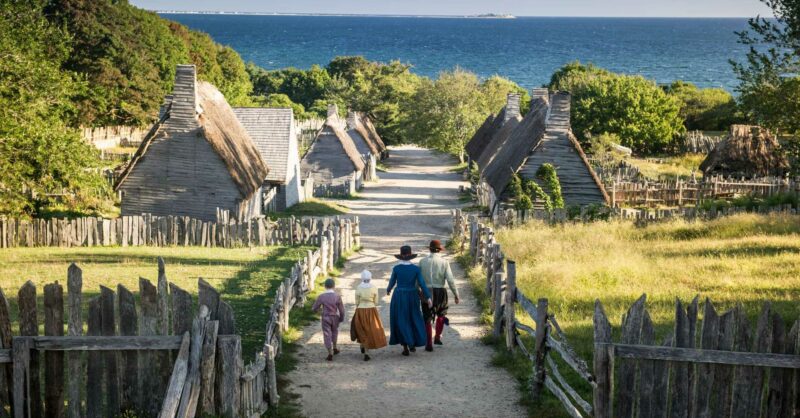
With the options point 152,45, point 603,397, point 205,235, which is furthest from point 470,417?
point 152,45

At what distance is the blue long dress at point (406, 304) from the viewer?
14156 millimetres

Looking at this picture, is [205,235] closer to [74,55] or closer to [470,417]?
[470,417]

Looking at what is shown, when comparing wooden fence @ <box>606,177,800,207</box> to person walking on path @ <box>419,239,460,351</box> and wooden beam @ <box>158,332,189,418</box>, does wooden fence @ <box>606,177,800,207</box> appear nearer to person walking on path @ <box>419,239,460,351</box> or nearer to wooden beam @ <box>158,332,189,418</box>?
person walking on path @ <box>419,239,460,351</box>

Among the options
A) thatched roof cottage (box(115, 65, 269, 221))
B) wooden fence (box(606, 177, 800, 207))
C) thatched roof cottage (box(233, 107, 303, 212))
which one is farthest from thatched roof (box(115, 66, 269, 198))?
wooden fence (box(606, 177, 800, 207))

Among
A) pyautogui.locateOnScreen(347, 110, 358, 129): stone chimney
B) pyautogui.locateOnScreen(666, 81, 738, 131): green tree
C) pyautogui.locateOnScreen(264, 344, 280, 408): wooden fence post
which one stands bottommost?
pyautogui.locateOnScreen(264, 344, 280, 408): wooden fence post

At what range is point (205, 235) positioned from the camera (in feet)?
91.4

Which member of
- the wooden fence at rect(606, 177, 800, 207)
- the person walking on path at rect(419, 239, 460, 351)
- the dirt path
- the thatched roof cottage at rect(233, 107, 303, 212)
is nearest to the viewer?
the dirt path

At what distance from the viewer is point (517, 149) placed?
34.8 m

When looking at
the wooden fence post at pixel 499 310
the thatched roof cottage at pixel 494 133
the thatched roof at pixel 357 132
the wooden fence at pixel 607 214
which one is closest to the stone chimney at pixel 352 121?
the thatched roof at pixel 357 132

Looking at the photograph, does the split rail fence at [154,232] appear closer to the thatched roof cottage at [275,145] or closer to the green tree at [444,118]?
the thatched roof cottage at [275,145]

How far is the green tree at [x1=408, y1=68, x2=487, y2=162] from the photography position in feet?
209

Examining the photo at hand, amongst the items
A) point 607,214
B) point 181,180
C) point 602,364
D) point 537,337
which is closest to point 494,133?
point 607,214

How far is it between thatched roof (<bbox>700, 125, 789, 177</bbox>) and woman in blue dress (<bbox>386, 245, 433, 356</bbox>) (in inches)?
1403

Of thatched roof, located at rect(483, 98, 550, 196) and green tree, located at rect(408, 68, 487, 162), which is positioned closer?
thatched roof, located at rect(483, 98, 550, 196)
